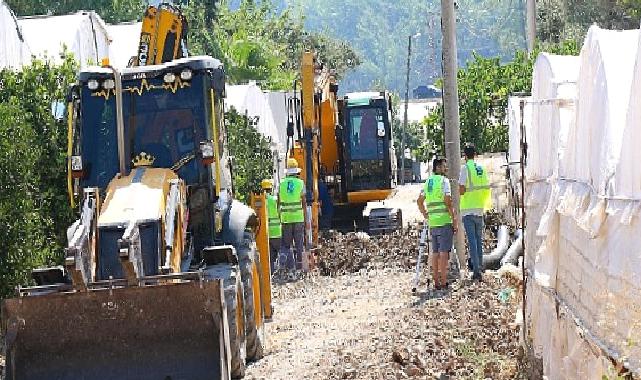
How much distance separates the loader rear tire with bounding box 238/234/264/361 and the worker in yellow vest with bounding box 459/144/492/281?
480 cm

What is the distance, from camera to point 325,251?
79.7 ft

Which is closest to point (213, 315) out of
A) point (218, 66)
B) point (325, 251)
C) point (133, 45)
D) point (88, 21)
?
point (218, 66)

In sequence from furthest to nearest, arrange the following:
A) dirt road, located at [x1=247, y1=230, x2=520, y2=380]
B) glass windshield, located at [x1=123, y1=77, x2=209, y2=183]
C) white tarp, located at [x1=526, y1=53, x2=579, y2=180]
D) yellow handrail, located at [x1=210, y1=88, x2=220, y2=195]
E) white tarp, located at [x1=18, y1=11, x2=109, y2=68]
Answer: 1. white tarp, located at [x1=18, y1=11, x2=109, y2=68]
2. yellow handrail, located at [x1=210, y1=88, x2=220, y2=195]
3. glass windshield, located at [x1=123, y1=77, x2=209, y2=183]
4. dirt road, located at [x1=247, y1=230, x2=520, y2=380]
5. white tarp, located at [x1=526, y1=53, x2=579, y2=180]

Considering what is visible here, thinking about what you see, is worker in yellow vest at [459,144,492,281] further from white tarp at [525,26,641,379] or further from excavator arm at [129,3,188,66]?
white tarp at [525,26,641,379]

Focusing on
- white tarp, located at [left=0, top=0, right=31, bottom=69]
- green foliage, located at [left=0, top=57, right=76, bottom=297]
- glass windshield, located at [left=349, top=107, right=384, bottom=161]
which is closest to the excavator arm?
green foliage, located at [left=0, top=57, right=76, bottom=297]

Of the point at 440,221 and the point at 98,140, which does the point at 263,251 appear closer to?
the point at 440,221

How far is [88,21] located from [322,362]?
20462mm

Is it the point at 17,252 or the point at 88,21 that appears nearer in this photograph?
the point at 17,252

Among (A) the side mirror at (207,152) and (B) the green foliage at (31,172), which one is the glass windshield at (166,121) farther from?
(B) the green foliage at (31,172)

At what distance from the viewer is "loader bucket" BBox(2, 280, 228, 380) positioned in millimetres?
Answer: 10562

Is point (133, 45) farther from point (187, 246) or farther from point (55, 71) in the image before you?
point (187, 246)

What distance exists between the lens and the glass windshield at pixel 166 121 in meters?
12.9

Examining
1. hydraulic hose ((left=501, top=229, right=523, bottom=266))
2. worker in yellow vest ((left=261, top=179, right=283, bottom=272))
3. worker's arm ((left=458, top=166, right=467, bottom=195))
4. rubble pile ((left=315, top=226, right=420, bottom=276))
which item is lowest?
rubble pile ((left=315, top=226, right=420, bottom=276))

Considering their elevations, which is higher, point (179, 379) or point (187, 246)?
point (187, 246)
